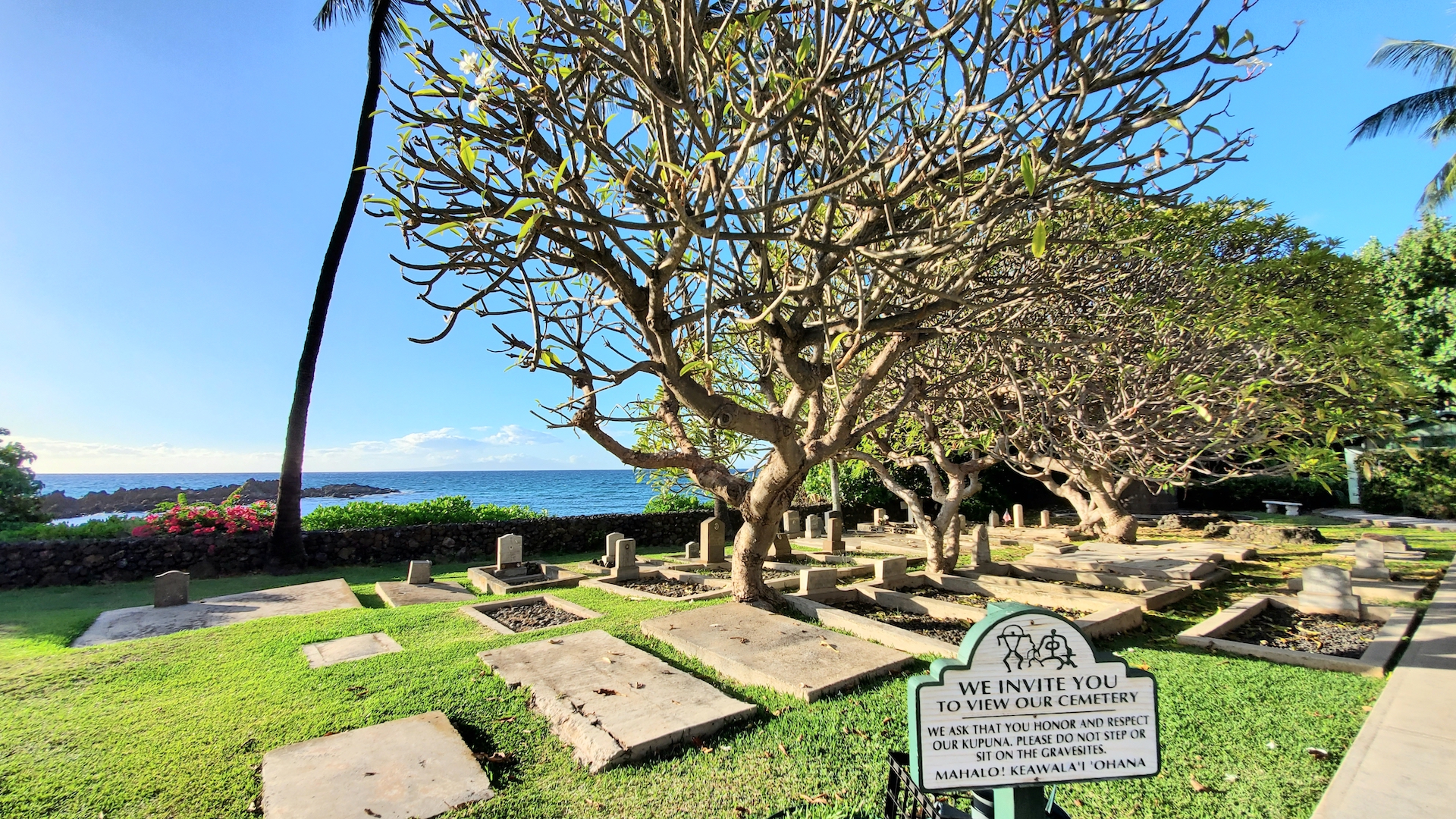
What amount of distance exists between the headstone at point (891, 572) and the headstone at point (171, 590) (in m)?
9.80

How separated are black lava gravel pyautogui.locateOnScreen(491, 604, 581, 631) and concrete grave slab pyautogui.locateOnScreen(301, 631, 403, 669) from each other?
3.79 ft

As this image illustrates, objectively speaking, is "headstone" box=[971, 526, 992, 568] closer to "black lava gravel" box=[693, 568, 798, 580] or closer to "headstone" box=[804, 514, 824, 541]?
"black lava gravel" box=[693, 568, 798, 580]

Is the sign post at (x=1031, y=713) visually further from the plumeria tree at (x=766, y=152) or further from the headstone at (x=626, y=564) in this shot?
the headstone at (x=626, y=564)

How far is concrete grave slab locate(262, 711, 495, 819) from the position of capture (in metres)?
3.00

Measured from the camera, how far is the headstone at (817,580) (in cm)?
755

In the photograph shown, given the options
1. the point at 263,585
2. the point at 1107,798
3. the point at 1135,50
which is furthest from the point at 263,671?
the point at 1135,50

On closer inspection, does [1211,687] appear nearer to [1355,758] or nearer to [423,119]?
[1355,758]

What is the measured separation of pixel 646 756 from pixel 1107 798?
2.48 m

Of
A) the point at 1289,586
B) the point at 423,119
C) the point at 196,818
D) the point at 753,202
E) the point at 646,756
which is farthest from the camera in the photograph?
the point at 1289,586

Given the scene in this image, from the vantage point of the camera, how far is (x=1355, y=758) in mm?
3547

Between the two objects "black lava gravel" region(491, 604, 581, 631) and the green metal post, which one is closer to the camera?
the green metal post

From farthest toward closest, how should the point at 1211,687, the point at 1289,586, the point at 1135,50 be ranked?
the point at 1289,586
the point at 1211,687
the point at 1135,50

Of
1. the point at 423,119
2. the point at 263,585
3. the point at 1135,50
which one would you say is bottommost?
the point at 263,585

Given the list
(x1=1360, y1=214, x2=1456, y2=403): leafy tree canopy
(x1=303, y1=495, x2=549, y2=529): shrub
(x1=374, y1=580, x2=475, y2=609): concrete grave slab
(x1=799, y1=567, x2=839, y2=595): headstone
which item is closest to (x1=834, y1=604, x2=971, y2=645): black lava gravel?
(x1=799, y1=567, x2=839, y2=595): headstone
